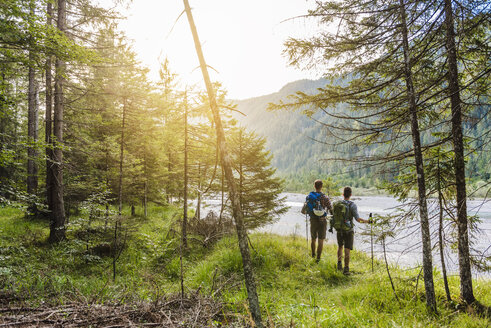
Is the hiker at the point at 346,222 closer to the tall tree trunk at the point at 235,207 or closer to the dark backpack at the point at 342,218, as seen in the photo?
the dark backpack at the point at 342,218

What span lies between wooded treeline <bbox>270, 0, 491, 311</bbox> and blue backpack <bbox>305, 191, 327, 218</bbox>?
2.23 metres

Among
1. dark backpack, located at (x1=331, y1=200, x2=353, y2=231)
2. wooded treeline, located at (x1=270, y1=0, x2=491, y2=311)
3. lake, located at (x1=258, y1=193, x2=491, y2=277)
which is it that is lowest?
lake, located at (x1=258, y1=193, x2=491, y2=277)

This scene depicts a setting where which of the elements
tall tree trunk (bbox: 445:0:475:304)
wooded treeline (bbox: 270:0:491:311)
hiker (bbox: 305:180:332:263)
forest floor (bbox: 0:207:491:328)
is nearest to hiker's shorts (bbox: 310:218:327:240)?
hiker (bbox: 305:180:332:263)

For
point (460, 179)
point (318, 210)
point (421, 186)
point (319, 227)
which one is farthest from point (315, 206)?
point (460, 179)

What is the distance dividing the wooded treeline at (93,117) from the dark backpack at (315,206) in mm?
2956

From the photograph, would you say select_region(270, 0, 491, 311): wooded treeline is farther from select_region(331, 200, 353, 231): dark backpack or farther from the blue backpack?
the blue backpack

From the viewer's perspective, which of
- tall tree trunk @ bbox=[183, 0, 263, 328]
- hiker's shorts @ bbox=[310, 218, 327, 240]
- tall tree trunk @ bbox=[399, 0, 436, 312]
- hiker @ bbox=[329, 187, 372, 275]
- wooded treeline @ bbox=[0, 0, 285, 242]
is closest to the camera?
tall tree trunk @ bbox=[183, 0, 263, 328]

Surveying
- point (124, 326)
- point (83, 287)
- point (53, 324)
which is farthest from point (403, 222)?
point (83, 287)

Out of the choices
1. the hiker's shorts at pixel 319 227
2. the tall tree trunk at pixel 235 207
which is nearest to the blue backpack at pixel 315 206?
the hiker's shorts at pixel 319 227

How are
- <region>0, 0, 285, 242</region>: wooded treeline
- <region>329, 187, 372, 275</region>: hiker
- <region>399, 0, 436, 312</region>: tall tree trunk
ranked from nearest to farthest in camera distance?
<region>399, 0, 436, 312</region>: tall tree trunk, <region>0, 0, 285, 242</region>: wooded treeline, <region>329, 187, 372, 275</region>: hiker

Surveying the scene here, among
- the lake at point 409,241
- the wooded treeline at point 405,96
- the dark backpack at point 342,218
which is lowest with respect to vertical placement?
the lake at point 409,241

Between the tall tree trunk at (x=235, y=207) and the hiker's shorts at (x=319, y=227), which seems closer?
the tall tree trunk at (x=235, y=207)

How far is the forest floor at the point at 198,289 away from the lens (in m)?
3.08

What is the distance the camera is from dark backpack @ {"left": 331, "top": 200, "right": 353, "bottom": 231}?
6555mm
